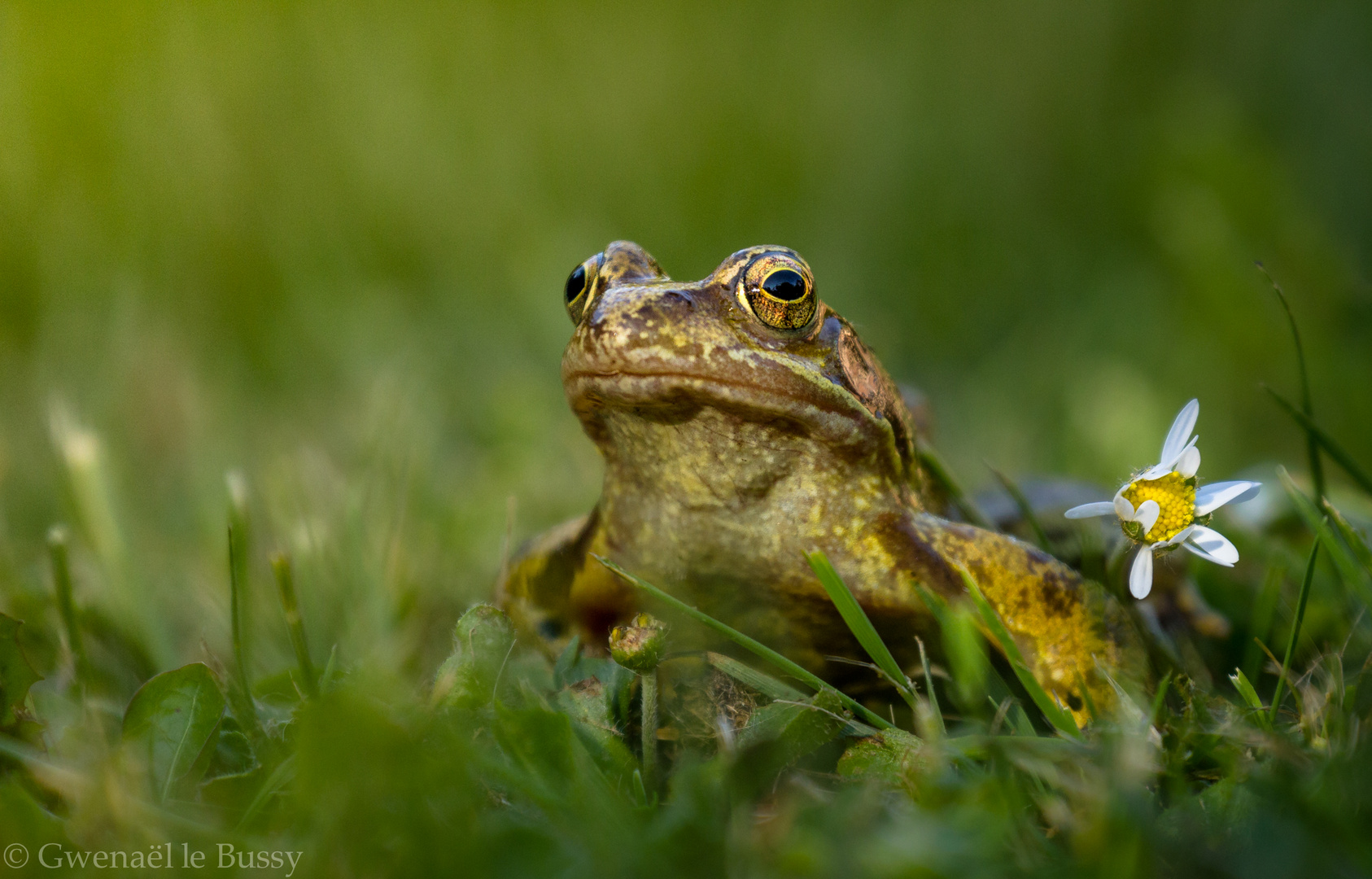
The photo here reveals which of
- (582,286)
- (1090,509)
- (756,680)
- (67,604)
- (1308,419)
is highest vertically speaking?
(582,286)

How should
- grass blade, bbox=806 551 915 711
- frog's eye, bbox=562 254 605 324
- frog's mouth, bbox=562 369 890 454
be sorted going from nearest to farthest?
grass blade, bbox=806 551 915 711, frog's mouth, bbox=562 369 890 454, frog's eye, bbox=562 254 605 324

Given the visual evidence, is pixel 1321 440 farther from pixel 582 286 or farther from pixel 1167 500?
pixel 582 286

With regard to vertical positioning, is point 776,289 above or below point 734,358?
above

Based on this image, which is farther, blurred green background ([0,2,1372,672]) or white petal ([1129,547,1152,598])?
blurred green background ([0,2,1372,672])

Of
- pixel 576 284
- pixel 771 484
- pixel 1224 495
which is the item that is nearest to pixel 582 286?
pixel 576 284

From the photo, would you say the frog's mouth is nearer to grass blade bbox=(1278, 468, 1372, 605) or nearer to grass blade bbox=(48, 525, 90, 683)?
grass blade bbox=(1278, 468, 1372, 605)

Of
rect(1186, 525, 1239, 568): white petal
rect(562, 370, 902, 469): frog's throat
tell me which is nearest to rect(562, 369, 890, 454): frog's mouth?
rect(562, 370, 902, 469): frog's throat

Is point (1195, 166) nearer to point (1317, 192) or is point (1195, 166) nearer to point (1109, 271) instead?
point (1109, 271)

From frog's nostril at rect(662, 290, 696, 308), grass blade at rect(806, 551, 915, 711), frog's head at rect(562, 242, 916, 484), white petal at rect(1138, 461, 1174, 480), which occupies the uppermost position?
frog's nostril at rect(662, 290, 696, 308)
